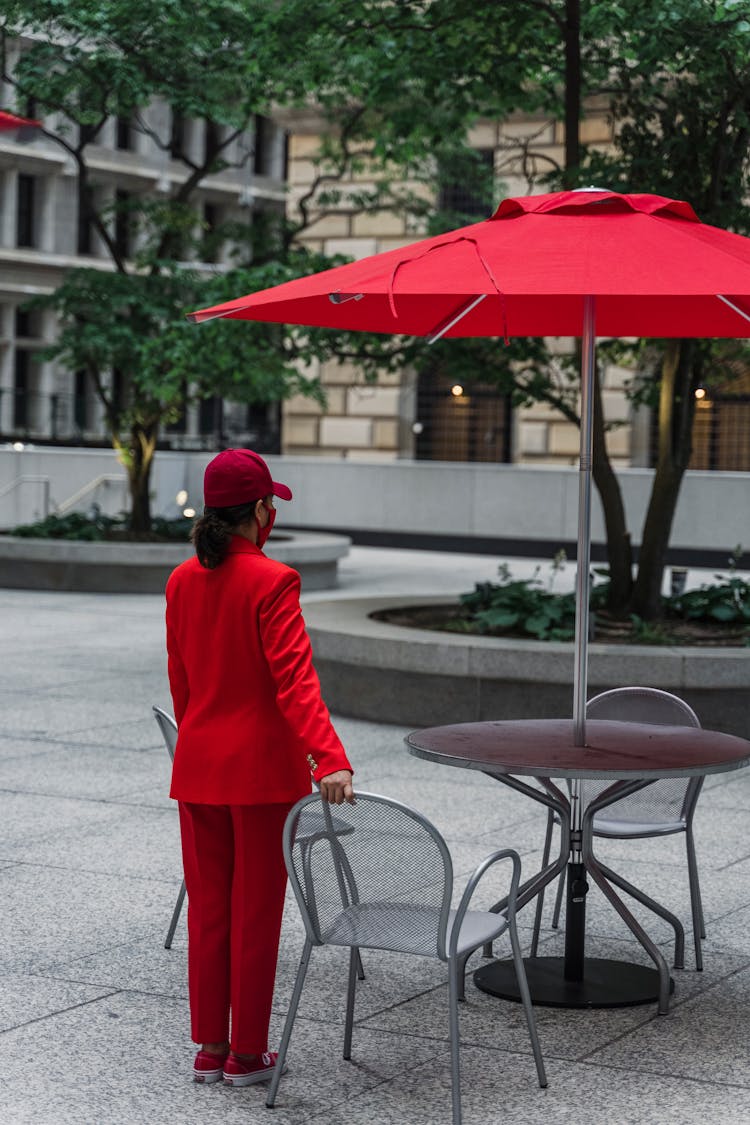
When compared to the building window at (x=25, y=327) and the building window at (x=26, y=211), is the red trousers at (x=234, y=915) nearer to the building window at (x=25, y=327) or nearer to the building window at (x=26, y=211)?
the building window at (x=25, y=327)

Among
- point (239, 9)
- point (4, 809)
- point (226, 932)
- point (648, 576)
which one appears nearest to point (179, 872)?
point (4, 809)

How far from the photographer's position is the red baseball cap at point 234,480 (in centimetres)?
482

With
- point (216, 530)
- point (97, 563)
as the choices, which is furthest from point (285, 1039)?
point (97, 563)

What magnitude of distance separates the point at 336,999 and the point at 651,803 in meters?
1.55

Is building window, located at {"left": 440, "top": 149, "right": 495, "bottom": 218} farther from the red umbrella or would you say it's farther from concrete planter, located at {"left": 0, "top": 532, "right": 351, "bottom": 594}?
the red umbrella

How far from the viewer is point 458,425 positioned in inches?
1268

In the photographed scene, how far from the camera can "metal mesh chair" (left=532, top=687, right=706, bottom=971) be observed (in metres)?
6.30

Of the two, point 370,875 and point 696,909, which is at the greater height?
→ point 370,875

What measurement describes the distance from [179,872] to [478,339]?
702 cm

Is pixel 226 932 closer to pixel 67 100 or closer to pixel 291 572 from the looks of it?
pixel 291 572

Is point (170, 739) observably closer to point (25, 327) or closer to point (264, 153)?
point (25, 327)

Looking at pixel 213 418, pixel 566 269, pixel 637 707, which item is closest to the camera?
pixel 566 269

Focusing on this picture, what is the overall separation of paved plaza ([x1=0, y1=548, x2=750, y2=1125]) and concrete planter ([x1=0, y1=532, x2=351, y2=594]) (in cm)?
1012

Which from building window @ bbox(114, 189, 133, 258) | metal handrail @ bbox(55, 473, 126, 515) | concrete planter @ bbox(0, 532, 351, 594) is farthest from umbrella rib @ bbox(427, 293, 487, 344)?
metal handrail @ bbox(55, 473, 126, 515)
